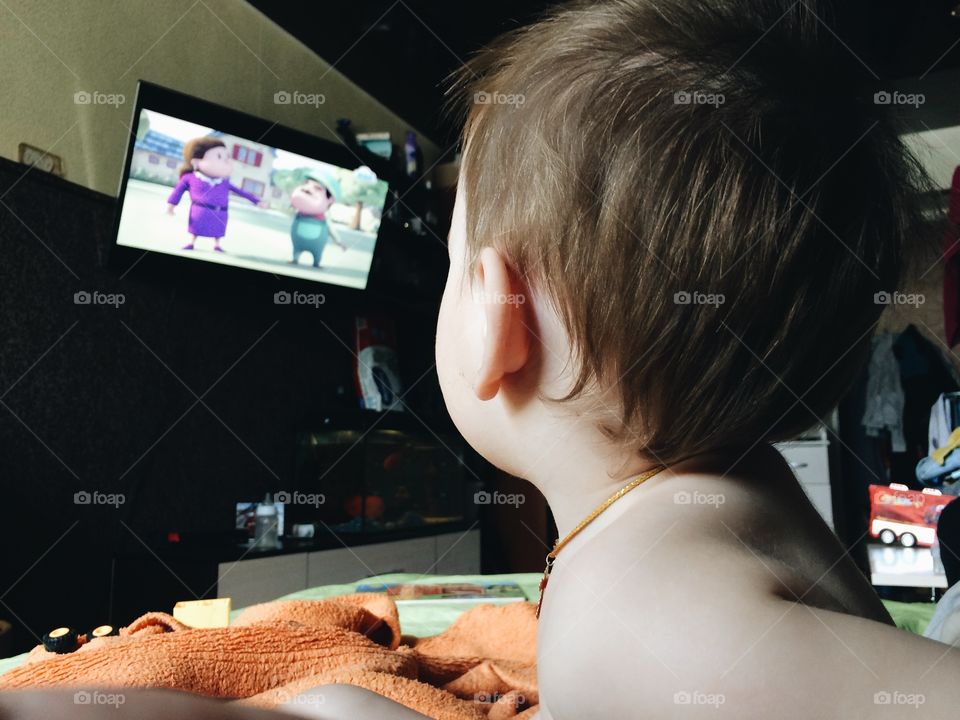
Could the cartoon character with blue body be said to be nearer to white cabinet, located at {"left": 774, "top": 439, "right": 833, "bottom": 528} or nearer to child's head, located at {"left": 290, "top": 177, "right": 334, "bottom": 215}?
child's head, located at {"left": 290, "top": 177, "right": 334, "bottom": 215}

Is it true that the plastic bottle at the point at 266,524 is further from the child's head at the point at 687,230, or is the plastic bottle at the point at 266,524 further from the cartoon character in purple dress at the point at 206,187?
the child's head at the point at 687,230

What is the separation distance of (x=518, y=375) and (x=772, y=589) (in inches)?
9.6

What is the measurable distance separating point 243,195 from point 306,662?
6.45 feet

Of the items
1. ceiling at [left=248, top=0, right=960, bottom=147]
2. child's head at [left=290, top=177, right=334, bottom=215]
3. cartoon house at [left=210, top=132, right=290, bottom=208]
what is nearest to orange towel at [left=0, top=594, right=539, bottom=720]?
cartoon house at [left=210, top=132, right=290, bottom=208]

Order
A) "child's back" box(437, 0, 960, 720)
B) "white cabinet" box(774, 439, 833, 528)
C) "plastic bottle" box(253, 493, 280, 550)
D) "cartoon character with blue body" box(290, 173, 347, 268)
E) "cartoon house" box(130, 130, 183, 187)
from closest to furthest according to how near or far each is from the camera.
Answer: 1. "child's back" box(437, 0, 960, 720)
2. "cartoon house" box(130, 130, 183, 187)
3. "plastic bottle" box(253, 493, 280, 550)
4. "cartoon character with blue body" box(290, 173, 347, 268)
5. "white cabinet" box(774, 439, 833, 528)

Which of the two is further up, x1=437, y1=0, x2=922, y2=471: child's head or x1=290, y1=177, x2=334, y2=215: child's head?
x1=290, y1=177, x2=334, y2=215: child's head

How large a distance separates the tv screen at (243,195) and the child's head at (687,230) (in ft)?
6.37

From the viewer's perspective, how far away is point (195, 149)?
2289 millimetres

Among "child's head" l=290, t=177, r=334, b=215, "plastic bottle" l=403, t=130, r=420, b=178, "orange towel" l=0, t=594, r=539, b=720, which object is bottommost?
"orange towel" l=0, t=594, r=539, b=720

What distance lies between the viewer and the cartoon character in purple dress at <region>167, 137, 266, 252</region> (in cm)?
228

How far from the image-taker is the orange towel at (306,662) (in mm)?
667

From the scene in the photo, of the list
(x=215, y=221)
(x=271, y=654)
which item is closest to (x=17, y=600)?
(x=215, y=221)

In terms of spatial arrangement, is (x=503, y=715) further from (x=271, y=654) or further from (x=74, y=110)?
(x=74, y=110)

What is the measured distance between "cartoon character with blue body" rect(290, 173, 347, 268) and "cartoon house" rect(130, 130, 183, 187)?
45 cm
